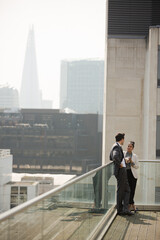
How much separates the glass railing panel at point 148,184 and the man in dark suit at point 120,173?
4.22 feet

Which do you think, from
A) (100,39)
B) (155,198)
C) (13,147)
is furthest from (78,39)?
(155,198)

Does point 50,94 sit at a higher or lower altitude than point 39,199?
higher

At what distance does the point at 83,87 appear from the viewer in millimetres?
143875

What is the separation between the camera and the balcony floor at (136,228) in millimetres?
6207

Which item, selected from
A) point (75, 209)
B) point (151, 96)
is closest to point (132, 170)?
point (75, 209)

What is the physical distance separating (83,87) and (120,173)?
449 ft

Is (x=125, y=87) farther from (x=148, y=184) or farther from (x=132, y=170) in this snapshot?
(x=132, y=170)

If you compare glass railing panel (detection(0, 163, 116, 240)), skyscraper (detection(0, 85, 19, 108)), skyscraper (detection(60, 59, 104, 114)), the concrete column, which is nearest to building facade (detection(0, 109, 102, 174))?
skyscraper (detection(60, 59, 104, 114))

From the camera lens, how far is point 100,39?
593ft

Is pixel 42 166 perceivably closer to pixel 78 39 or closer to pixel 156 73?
pixel 156 73

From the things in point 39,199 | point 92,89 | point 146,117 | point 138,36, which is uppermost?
point 92,89

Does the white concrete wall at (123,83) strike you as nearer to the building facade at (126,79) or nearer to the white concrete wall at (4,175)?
the building facade at (126,79)

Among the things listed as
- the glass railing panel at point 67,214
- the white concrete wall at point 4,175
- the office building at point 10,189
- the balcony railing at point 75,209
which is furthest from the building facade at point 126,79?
the white concrete wall at point 4,175

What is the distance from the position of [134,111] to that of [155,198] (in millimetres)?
13005
